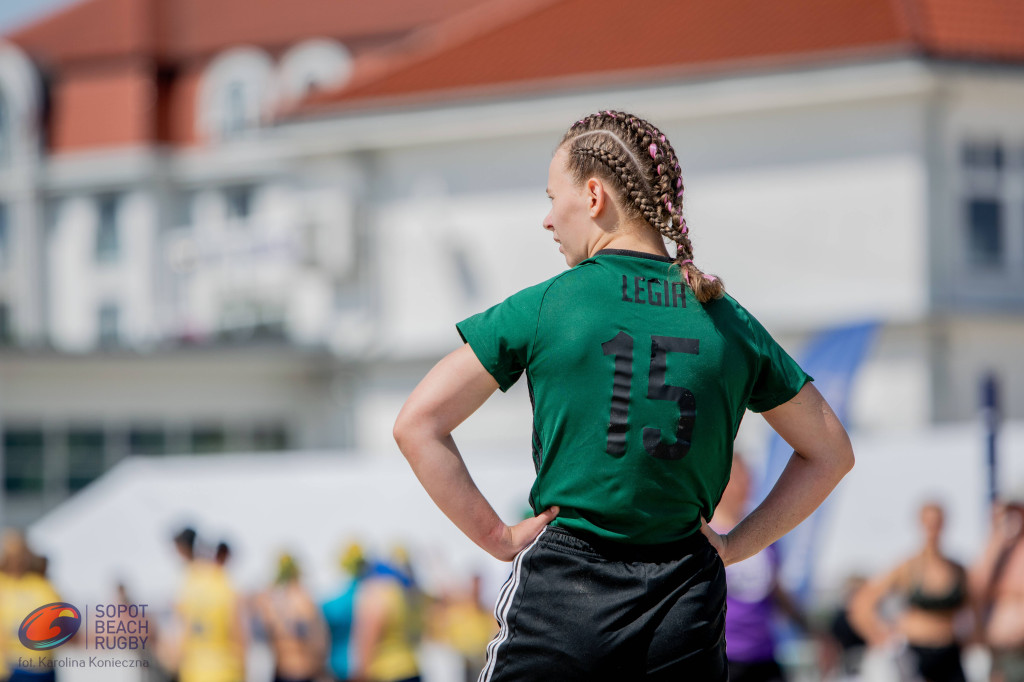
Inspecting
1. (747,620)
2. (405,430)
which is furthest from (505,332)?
(747,620)

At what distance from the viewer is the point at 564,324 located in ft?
8.18

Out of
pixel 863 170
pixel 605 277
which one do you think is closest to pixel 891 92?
pixel 863 170

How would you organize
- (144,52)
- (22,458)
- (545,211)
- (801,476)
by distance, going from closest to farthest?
(801,476) < (545,211) < (22,458) < (144,52)

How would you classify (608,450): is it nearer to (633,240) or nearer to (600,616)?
(600,616)

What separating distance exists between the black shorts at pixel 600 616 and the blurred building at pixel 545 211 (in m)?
16.2

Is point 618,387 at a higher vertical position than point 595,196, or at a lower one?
lower

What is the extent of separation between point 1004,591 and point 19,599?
617cm

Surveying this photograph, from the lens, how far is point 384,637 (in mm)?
9430

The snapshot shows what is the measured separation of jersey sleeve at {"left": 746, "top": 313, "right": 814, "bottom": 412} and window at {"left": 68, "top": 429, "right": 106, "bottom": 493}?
27210mm

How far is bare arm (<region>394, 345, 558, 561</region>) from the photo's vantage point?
2498 mm

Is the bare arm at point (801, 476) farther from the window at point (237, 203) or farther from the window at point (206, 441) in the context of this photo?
the window at point (237, 203)

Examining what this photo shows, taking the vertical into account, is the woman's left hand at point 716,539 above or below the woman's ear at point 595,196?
below

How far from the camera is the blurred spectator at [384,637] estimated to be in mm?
A: 9367

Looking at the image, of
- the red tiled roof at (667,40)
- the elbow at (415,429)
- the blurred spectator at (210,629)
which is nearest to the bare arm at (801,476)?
the elbow at (415,429)
